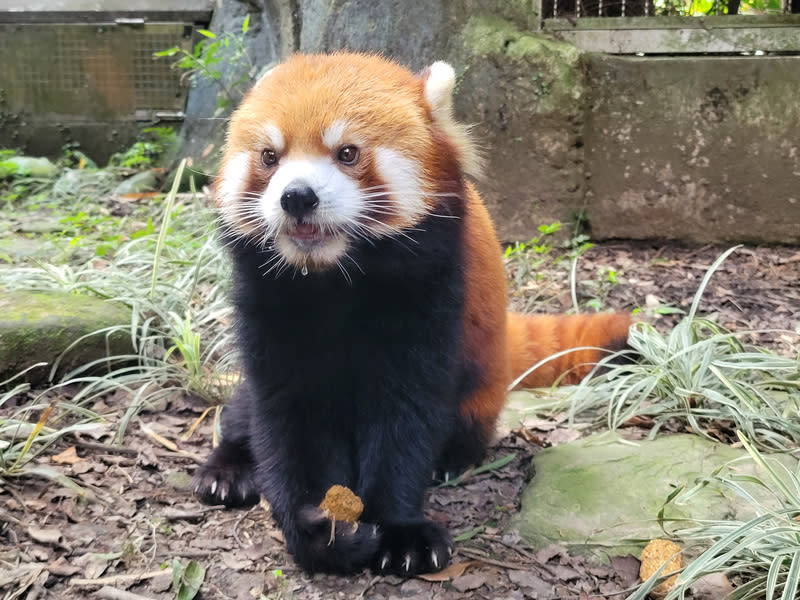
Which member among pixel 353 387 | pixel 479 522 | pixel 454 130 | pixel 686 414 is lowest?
pixel 479 522

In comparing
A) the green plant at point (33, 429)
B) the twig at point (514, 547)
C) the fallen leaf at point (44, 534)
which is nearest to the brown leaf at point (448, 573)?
the twig at point (514, 547)

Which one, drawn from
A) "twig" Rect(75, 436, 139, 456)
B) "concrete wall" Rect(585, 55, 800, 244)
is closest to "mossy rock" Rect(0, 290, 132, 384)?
"twig" Rect(75, 436, 139, 456)

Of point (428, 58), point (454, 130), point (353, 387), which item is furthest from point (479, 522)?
point (428, 58)

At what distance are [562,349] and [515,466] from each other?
77cm

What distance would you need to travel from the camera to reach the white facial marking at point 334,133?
2297mm

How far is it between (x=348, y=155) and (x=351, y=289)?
392 mm

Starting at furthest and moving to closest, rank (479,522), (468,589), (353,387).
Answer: (479,522) < (353,387) < (468,589)

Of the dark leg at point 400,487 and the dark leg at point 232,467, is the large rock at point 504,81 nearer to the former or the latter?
the dark leg at point 232,467

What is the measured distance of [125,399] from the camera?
3602mm

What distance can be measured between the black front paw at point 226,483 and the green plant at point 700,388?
4.43 feet

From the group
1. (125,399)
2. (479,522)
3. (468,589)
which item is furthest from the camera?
(125,399)

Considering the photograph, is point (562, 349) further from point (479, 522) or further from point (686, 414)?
point (479, 522)

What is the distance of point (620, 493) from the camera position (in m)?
2.64

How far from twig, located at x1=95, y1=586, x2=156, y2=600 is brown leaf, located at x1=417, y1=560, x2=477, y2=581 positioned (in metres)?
0.81
